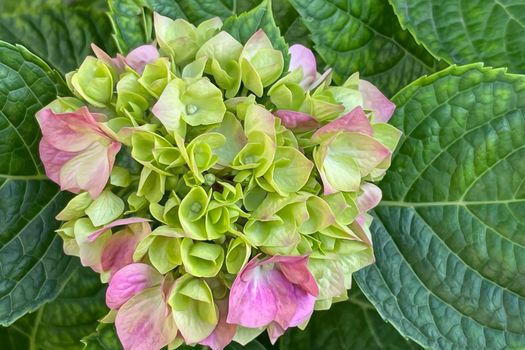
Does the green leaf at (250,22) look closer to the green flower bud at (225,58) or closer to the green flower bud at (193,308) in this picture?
the green flower bud at (225,58)

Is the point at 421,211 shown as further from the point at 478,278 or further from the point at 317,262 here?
the point at 317,262

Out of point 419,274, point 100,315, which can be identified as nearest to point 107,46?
point 100,315

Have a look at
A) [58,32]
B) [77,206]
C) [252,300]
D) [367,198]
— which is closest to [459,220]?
[367,198]

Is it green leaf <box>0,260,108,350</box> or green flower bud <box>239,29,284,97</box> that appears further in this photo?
green leaf <box>0,260,108,350</box>

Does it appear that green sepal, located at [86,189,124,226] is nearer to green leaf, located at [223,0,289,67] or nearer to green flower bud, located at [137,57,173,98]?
green flower bud, located at [137,57,173,98]

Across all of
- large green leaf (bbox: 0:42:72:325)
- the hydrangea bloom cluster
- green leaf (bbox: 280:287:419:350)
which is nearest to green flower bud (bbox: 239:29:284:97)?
the hydrangea bloom cluster

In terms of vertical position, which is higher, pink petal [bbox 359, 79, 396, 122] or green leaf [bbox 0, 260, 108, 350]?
pink petal [bbox 359, 79, 396, 122]

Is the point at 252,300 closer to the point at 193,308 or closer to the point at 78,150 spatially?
the point at 193,308
